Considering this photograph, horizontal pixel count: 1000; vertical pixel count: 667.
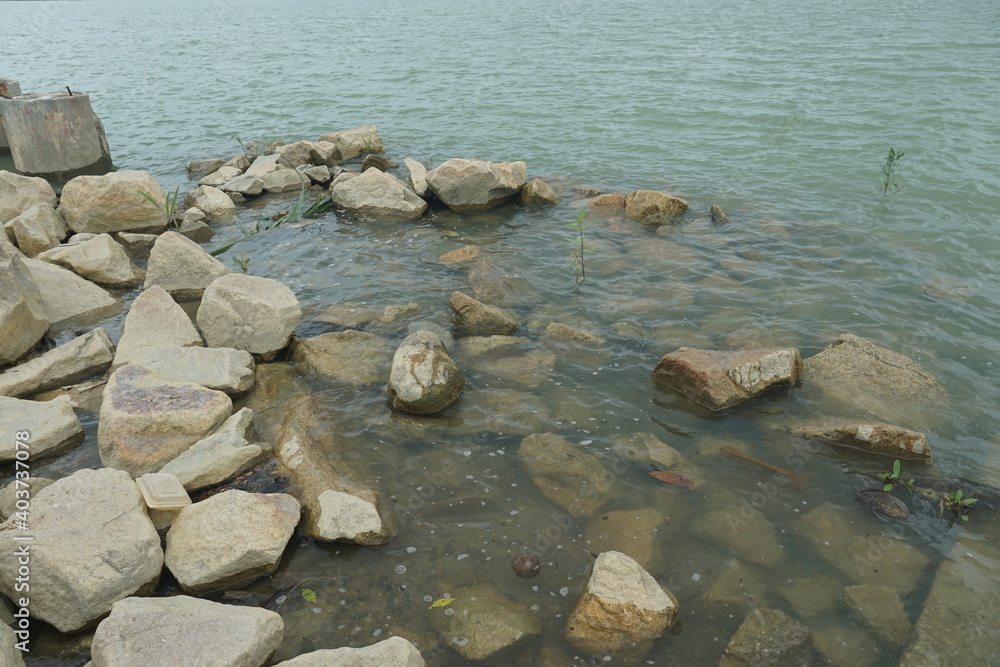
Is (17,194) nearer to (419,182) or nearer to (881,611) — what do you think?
(419,182)

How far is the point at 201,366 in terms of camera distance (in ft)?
18.7

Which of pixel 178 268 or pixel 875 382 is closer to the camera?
pixel 875 382

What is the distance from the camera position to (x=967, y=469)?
4945 millimetres

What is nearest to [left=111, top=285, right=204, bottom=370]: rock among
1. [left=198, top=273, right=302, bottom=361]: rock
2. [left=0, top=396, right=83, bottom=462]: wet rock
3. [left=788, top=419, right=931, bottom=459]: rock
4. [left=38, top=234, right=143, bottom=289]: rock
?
[left=198, top=273, right=302, bottom=361]: rock

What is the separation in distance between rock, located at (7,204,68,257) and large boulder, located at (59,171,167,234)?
312mm

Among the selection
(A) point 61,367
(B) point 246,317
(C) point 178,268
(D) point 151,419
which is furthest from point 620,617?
(C) point 178,268

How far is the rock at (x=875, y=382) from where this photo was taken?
559 centimetres

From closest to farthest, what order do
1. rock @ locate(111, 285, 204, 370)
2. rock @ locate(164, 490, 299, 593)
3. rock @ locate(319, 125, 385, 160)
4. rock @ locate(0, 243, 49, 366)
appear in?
rock @ locate(164, 490, 299, 593) < rock @ locate(0, 243, 49, 366) < rock @ locate(111, 285, 204, 370) < rock @ locate(319, 125, 385, 160)

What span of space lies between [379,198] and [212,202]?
2789 millimetres

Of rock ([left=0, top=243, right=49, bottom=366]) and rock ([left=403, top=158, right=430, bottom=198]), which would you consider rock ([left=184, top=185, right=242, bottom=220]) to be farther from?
rock ([left=0, top=243, right=49, bottom=366])

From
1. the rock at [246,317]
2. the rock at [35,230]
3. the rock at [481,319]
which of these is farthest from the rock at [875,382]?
the rock at [35,230]

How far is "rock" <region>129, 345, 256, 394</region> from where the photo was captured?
18.4 ft

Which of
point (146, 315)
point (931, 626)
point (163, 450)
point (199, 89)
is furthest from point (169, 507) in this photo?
point (199, 89)

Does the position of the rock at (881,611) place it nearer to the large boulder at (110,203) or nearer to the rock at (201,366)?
the rock at (201,366)
